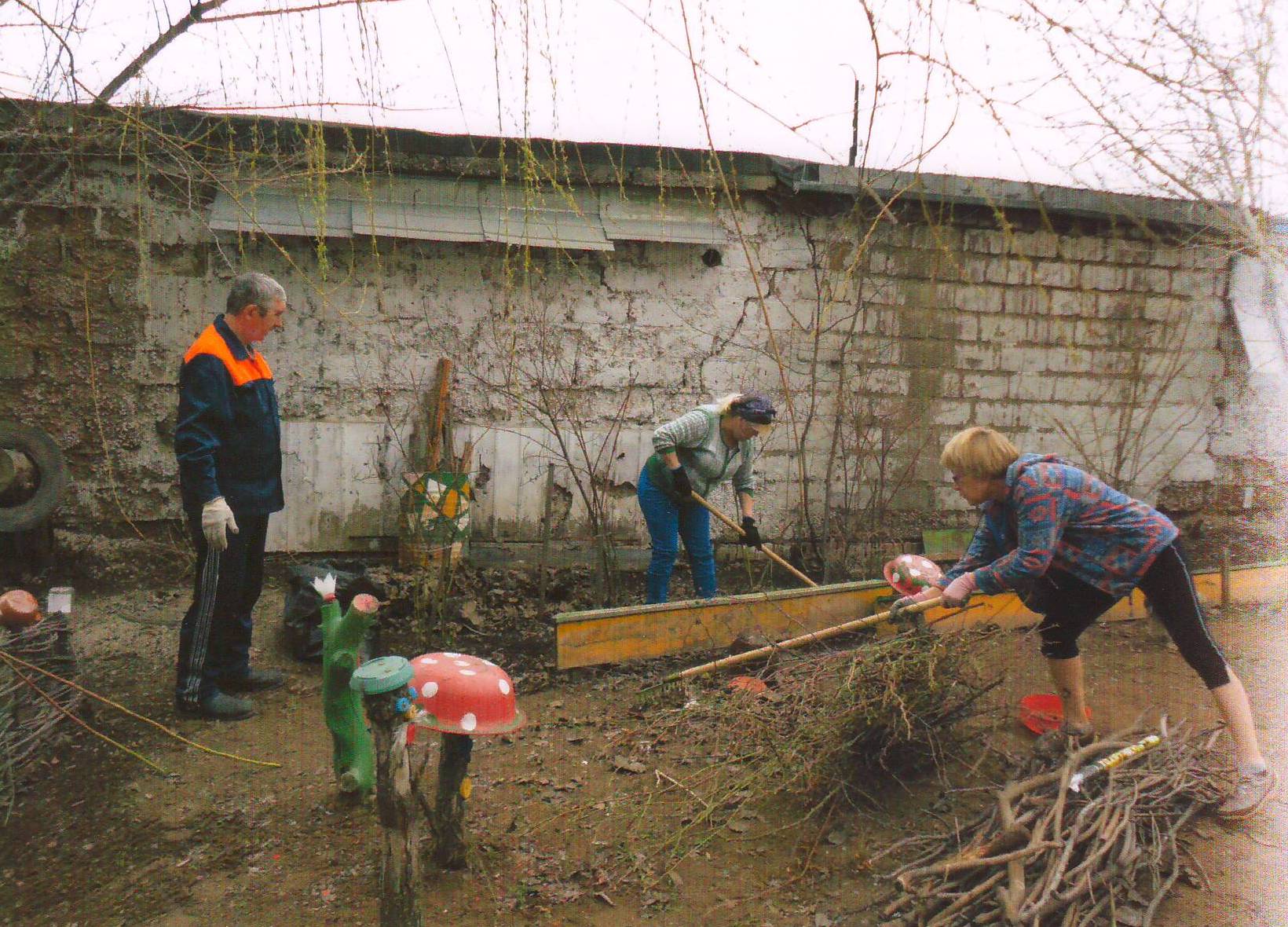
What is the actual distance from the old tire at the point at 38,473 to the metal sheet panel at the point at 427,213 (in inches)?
87.2

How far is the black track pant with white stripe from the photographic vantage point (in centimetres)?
391

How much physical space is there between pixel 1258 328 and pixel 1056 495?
5682mm

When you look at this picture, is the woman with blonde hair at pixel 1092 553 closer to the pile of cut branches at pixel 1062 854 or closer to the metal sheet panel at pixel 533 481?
the pile of cut branches at pixel 1062 854

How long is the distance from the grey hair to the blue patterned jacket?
3.28 meters

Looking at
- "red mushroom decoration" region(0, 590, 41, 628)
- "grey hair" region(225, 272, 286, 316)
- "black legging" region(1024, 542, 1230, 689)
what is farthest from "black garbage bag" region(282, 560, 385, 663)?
"black legging" region(1024, 542, 1230, 689)

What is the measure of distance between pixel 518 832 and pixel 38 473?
3.81m

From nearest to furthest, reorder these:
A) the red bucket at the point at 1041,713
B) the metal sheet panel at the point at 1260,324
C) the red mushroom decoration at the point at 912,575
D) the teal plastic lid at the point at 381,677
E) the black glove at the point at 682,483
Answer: the teal plastic lid at the point at 381,677
the red bucket at the point at 1041,713
the red mushroom decoration at the point at 912,575
the black glove at the point at 682,483
the metal sheet panel at the point at 1260,324

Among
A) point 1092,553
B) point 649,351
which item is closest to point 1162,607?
point 1092,553

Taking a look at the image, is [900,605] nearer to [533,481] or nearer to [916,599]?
[916,599]

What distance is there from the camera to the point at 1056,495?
329 cm

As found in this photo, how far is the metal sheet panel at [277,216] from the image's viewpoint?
552 cm

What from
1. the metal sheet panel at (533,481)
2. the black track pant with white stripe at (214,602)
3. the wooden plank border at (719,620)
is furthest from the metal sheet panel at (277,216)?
the wooden plank border at (719,620)

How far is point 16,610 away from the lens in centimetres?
346

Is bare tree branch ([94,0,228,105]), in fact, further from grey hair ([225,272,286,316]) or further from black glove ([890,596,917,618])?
black glove ([890,596,917,618])
